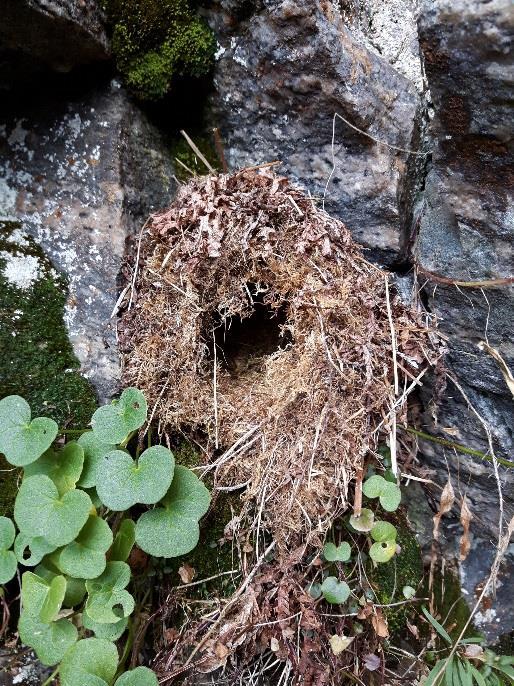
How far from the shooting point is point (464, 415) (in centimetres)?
145

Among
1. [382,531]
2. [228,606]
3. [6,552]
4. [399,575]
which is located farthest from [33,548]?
[399,575]

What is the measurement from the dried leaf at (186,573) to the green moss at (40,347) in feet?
1.46

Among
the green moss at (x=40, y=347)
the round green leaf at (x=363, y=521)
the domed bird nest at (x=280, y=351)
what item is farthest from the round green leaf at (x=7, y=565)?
the round green leaf at (x=363, y=521)

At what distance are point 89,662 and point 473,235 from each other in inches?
51.2

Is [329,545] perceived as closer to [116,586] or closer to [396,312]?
[116,586]

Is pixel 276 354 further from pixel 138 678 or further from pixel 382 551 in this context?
pixel 138 678

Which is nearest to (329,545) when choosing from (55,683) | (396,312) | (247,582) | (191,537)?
(247,582)

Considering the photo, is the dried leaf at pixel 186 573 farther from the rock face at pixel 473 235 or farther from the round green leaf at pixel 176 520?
the rock face at pixel 473 235

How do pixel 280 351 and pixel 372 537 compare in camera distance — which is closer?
pixel 372 537

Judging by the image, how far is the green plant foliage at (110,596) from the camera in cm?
111

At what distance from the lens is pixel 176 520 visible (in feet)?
3.74

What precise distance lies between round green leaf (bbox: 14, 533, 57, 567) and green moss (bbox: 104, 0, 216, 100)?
1.16 metres

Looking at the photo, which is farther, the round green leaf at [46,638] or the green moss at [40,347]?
the green moss at [40,347]

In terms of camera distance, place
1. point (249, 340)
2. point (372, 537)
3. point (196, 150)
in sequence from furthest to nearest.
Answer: point (249, 340), point (196, 150), point (372, 537)
